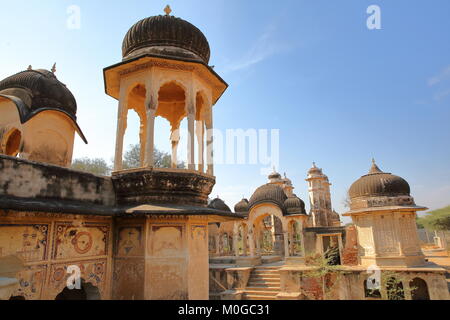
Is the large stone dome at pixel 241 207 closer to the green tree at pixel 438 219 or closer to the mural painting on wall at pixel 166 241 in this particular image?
the mural painting on wall at pixel 166 241

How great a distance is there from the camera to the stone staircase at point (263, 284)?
15833 millimetres

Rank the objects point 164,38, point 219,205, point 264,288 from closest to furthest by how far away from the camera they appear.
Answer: point 164,38 → point 264,288 → point 219,205

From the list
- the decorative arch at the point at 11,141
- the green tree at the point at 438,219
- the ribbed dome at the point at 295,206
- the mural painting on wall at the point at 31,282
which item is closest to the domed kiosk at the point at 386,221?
the ribbed dome at the point at 295,206

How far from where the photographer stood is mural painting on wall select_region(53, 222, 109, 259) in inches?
207

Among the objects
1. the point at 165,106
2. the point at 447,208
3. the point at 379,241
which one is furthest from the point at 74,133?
the point at 447,208

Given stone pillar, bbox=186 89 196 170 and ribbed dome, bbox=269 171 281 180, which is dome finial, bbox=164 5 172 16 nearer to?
stone pillar, bbox=186 89 196 170

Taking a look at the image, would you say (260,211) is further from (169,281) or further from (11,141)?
(11,141)

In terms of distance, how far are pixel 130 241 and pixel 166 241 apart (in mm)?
805

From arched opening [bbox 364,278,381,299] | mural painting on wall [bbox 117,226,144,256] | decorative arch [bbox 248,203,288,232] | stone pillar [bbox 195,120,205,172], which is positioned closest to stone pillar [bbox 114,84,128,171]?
mural painting on wall [bbox 117,226,144,256]

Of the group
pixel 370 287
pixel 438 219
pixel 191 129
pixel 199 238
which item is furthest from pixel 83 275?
pixel 438 219

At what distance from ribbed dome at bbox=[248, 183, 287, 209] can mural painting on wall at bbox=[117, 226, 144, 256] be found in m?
16.3

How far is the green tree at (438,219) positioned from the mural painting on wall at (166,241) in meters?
41.5

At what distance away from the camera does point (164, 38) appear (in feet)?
24.8
